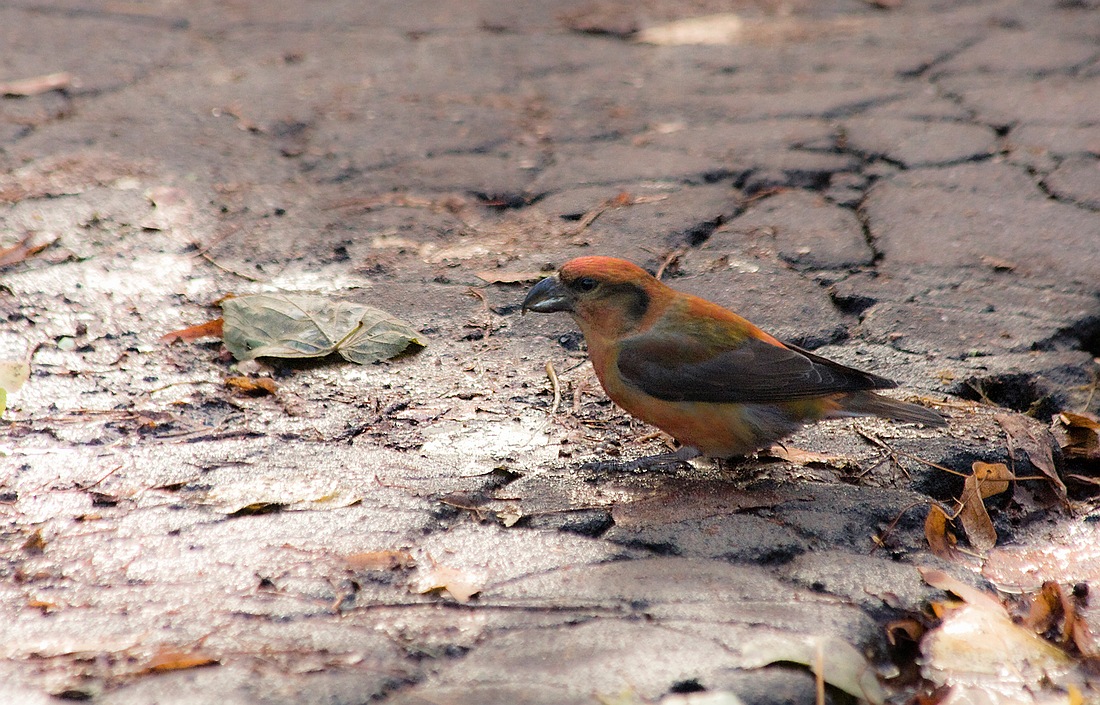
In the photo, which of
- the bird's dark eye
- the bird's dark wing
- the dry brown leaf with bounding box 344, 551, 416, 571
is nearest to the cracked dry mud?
the dry brown leaf with bounding box 344, 551, 416, 571

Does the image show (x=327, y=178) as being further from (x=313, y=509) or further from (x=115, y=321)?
(x=313, y=509)

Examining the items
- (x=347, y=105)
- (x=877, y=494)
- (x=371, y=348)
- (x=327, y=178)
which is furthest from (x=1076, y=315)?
(x=347, y=105)

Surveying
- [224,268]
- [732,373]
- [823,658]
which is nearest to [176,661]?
[823,658]

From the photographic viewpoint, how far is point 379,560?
9.46 ft

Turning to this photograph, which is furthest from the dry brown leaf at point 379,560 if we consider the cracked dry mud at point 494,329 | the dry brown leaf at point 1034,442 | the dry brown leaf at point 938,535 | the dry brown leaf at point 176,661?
the dry brown leaf at point 1034,442

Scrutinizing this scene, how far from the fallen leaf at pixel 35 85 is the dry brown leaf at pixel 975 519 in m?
5.68

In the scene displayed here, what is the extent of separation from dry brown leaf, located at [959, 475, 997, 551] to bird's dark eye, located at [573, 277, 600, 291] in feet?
4.35

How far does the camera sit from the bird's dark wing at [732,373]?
3451mm

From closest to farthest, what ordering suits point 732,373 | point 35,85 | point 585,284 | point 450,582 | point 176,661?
point 176,661
point 450,582
point 732,373
point 585,284
point 35,85

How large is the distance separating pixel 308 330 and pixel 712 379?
1546 mm

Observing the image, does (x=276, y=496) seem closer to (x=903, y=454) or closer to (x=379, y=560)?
(x=379, y=560)

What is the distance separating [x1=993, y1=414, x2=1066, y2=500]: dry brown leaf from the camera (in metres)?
3.43

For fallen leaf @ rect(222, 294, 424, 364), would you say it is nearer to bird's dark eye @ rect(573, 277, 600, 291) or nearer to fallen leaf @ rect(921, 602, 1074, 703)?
bird's dark eye @ rect(573, 277, 600, 291)

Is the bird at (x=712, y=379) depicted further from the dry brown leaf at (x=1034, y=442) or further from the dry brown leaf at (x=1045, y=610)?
the dry brown leaf at (x=1045, y=610)
